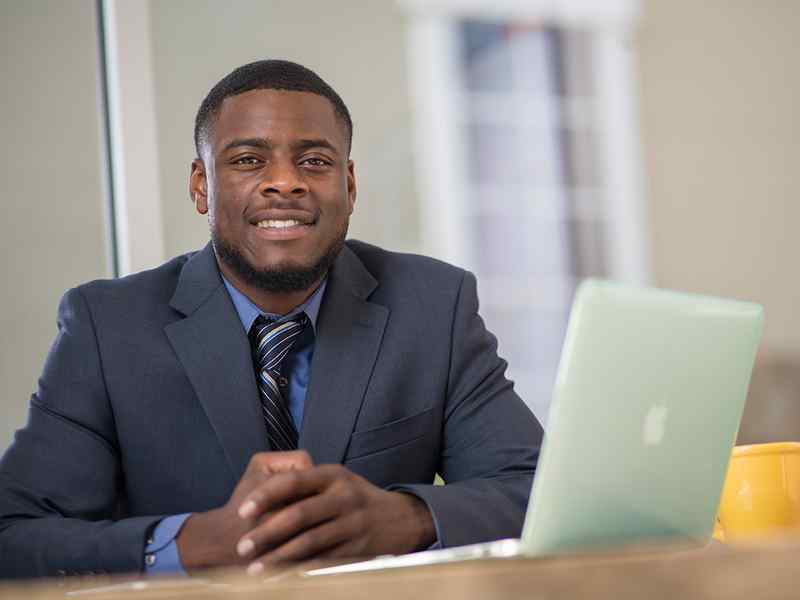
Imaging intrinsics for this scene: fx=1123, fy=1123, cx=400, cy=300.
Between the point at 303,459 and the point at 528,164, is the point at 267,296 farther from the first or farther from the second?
the point at 528,164

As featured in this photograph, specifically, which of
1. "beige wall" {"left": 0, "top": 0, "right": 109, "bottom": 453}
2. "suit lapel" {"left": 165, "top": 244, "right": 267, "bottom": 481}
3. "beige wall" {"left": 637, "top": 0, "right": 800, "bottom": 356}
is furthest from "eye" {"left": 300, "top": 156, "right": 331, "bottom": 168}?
"beige wall" {"left": 637, "top": 0, "right": 800, "bottom": 356}

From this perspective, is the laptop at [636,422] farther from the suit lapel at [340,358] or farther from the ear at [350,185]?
the ear at [350,185]

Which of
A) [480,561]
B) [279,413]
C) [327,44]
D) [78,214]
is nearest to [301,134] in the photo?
[279,413]

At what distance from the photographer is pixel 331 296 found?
5.74ft

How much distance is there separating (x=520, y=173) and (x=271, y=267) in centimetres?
345

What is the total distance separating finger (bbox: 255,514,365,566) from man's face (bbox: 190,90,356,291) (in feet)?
2.06

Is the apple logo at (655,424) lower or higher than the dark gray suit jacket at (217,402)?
higher

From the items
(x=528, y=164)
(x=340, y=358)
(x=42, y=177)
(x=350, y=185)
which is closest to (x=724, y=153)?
(x=528, y=164)

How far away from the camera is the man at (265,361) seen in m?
1.59

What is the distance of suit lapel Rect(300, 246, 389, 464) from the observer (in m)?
1.62

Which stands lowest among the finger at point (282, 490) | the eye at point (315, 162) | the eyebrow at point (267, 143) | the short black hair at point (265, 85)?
the finger at point (282, 490)

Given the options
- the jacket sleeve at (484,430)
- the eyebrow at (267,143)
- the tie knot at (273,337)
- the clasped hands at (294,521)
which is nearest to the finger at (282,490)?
the clasped hands at (294,521)

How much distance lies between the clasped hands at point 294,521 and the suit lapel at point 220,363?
37 centimetres

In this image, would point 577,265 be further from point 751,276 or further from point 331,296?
point 331,296
